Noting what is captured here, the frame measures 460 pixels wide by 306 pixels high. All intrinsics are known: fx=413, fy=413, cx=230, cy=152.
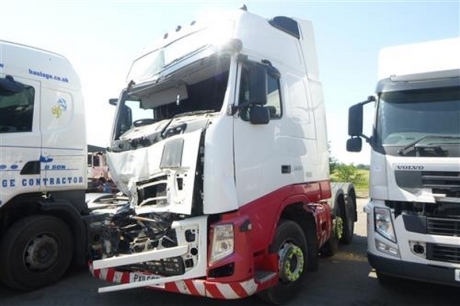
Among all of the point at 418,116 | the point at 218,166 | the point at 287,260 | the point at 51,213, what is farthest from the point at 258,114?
the point at 51,213

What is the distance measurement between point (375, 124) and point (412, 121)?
0.43 meters

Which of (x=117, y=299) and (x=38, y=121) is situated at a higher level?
(x=38, y=121)

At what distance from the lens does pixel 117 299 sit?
509cm

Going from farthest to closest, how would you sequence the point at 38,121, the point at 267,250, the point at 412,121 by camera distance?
the point at 38,121
the point at 412,121
the point at 267,250

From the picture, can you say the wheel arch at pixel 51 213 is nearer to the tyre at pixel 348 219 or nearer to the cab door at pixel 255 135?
the cab door at pixel 255 135

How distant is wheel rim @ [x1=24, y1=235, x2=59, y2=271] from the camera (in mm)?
5562

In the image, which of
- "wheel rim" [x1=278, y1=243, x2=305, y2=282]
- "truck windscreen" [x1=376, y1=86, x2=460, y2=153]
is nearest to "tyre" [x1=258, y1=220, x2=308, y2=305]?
"wheel rim" [x1=278, y1=243, x2=305, y2=282]

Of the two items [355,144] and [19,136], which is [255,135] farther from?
[19,136]

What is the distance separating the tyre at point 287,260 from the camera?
15.2 feet

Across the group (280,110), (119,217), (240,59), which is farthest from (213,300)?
(240,59)

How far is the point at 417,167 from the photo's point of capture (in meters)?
4.48

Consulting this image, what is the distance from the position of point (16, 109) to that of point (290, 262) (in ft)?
13.6

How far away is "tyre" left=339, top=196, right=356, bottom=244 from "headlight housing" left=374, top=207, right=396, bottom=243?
11.5 feet

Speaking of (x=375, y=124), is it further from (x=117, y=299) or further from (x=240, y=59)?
(x=117, y=299)
